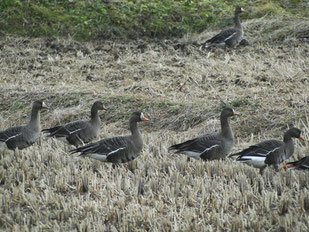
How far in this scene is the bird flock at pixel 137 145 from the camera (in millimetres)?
6449

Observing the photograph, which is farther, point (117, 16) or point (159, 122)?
point (117, 16)

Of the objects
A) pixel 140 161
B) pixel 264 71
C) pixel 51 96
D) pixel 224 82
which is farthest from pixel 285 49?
pixel 140 161

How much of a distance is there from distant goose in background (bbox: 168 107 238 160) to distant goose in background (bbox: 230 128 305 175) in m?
0.48

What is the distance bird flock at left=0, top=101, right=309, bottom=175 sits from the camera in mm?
6449

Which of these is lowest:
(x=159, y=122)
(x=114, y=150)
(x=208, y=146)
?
(x=208, y=146)

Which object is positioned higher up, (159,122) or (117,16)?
(117,16)

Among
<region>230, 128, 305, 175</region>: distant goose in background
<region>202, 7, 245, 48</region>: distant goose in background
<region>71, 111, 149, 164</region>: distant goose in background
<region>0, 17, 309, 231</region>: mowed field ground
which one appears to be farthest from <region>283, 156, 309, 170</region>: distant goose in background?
<region>202, 7, 245, 48</region>: distant goose in background

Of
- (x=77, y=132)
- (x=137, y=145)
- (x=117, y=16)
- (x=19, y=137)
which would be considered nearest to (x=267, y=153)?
(x=137, y=145)

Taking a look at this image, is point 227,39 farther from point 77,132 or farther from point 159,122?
point 77,132

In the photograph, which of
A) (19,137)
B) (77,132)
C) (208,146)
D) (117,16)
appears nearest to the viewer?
(208,146)

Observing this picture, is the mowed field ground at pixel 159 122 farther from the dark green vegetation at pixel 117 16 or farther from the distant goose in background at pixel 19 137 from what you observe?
the dark green vegetation at pixel 117 16

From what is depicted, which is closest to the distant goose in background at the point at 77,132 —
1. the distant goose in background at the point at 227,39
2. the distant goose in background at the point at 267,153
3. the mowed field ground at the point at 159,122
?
the mowed field ground at the point at 159,122

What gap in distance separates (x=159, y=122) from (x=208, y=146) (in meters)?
2.67

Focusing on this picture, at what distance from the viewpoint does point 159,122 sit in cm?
946
